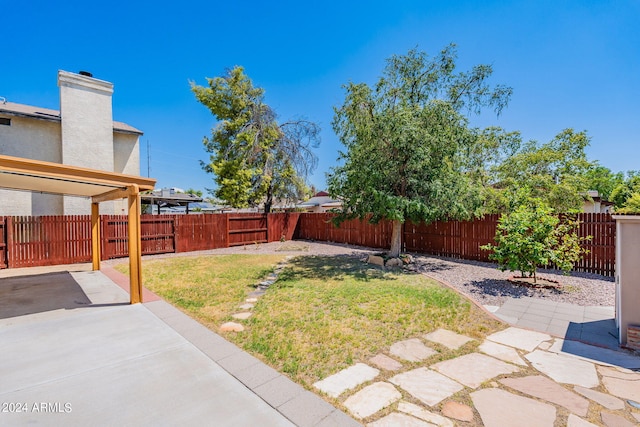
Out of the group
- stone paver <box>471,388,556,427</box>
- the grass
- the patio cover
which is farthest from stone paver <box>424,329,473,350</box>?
the patio cover

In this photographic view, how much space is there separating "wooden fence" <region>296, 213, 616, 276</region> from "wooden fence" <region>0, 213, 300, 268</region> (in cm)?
344

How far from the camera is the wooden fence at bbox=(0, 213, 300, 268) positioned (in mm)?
8633

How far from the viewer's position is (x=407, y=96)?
29.6ft

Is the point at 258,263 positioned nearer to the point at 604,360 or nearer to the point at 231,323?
the point at 231,323

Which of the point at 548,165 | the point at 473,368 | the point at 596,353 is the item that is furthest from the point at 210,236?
the point at 548,165

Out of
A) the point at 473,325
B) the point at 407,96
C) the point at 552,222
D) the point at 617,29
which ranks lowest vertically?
the point at 473,325

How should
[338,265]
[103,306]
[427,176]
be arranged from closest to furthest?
[103,306]
[427,176]
[338,265]

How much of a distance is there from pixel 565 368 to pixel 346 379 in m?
2.45

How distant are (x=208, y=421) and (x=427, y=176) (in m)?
7.49

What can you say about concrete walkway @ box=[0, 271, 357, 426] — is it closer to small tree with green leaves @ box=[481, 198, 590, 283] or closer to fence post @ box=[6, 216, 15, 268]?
fence post @ box=[6, 216, 15, 268]

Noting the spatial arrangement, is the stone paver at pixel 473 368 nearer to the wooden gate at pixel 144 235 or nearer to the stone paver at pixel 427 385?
the stone paver at pixel 427 385

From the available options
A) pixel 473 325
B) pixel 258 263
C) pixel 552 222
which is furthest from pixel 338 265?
pixel 552 222

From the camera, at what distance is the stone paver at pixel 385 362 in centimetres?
314

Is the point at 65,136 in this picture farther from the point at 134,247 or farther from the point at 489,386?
→ the point at 489,386
